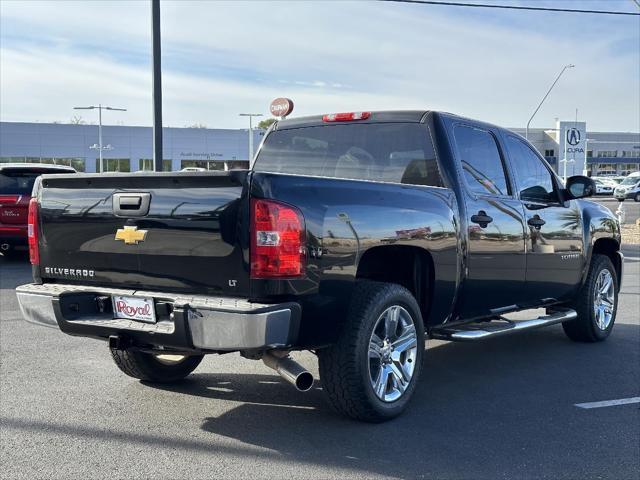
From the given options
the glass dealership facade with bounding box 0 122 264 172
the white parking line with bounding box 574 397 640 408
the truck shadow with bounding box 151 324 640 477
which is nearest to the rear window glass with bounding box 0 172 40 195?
the truck shadow with bounding box 151 324 640 477

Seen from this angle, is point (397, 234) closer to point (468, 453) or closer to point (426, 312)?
point (426, 312)

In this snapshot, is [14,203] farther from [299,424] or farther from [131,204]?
[299,424]

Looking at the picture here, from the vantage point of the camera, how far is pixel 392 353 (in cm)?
486

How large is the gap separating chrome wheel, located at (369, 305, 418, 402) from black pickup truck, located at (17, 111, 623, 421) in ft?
0.04

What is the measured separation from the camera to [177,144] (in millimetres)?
72188

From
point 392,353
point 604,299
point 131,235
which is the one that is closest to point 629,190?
point 604,299

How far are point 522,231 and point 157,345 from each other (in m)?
3.27

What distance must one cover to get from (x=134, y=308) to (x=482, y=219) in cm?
271

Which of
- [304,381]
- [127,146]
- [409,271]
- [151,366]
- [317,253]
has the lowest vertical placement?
[151,366]

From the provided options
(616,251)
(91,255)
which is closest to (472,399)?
(91,255)

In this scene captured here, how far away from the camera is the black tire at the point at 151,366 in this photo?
551cm

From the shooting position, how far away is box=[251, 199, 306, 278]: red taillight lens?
4016 mm

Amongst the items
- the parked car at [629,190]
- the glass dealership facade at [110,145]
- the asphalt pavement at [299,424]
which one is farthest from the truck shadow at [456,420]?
the glass dealership facade at [110,145]

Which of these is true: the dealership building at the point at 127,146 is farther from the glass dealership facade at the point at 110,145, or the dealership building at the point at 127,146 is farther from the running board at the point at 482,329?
the running board at the point at 482,329
